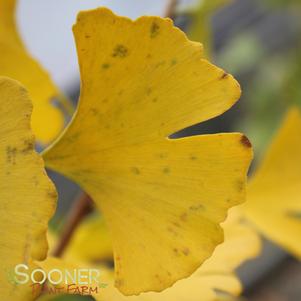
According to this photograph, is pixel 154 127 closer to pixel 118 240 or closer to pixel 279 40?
pixel 118 240

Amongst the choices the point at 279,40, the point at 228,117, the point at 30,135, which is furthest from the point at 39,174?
the point at 279,40

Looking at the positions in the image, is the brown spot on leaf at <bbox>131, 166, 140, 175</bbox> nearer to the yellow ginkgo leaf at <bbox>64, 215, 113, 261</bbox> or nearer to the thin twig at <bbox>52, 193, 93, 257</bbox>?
the thin twig at <bbox>52, 193, 93, 257</bbox>

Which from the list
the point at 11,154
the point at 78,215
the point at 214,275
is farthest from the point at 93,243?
the point at 11,154

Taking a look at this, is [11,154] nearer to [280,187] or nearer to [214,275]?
[214,275]

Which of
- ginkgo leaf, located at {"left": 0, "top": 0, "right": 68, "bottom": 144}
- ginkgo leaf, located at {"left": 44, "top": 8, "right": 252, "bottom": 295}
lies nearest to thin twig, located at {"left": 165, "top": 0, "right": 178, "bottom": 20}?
ginkgo leaf, located at {"left": 0, "top": 0, "right": 68, "bottom": 144}

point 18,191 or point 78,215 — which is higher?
point 18,191
